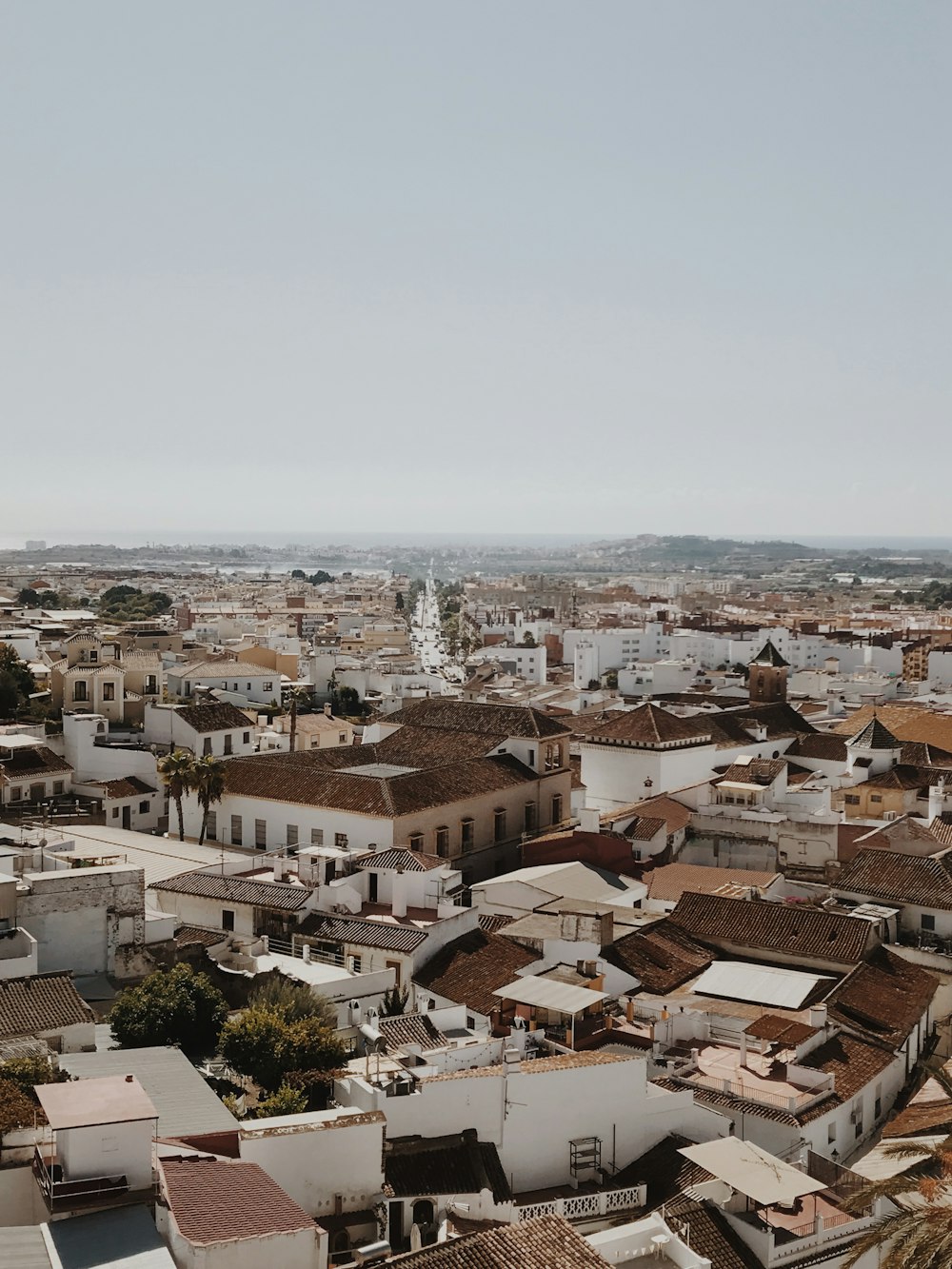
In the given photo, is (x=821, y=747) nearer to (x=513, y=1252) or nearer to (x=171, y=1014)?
(x=171, y=1014)

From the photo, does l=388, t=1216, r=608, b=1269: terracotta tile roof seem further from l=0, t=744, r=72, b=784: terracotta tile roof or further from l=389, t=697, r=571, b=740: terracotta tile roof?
l=0, t=744, r=72, b=784: terracotta tile roof

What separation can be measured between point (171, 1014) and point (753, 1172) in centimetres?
682

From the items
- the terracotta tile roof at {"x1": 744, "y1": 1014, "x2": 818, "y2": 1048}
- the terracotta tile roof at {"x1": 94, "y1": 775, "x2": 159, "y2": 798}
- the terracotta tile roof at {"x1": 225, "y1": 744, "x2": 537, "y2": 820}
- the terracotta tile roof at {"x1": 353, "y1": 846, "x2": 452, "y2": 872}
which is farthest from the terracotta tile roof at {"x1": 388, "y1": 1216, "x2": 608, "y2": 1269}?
the terracotta tile roof at {"x1": 94, "y1": 775, "x2": 159, "y2": 798}

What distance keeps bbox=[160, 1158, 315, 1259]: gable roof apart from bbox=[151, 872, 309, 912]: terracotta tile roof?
31.6 ft

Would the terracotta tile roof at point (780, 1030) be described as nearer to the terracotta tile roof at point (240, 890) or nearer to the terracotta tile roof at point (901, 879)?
the terracotta tile roof at point (901, 879)

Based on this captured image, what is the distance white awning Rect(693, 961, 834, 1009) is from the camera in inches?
733

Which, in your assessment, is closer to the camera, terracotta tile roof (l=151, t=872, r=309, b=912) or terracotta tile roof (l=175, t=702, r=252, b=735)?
terracotta tile roof (l=151, t=872, r=309, b=912)

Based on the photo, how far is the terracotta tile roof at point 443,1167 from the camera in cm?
1241

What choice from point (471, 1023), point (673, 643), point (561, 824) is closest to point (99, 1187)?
point (471, 1023)

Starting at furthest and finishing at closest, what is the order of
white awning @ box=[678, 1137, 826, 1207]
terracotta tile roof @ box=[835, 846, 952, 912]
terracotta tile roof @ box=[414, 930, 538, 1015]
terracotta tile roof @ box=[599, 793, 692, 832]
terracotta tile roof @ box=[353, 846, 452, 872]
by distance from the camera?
terracotta tile roof @ box=[599, 793, 692, 832] → terracotta tile roof @ box=[835, 846, 952, 912] → terracotta tile roof @ box=[353, 846, 452, 872] → terracotta tile roof @ box=[414, 930, 538, 1015] → white awning @ box=[678, 1137, 826, 1207]

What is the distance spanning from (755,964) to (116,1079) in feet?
40.6

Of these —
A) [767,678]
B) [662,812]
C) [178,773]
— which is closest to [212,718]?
[178,773]

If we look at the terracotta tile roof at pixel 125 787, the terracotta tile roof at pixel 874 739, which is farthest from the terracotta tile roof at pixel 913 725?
the terracotta tile roof at pixel 125 787

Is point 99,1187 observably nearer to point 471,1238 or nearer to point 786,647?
point 471,1238
